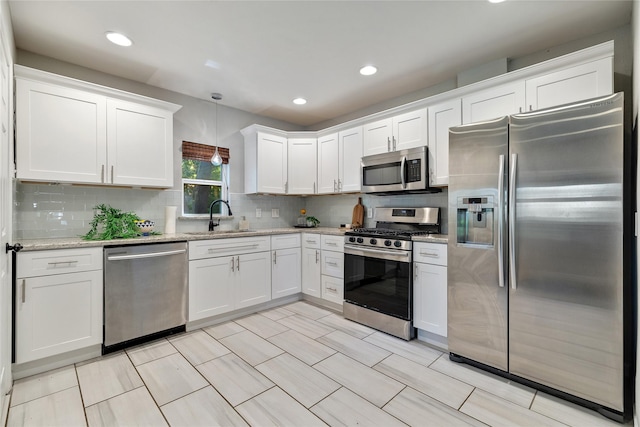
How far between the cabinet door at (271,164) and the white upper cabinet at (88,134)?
1.11 metres

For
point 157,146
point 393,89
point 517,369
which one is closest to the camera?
point 517,369

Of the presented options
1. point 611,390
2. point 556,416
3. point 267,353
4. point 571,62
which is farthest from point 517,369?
point 571,62

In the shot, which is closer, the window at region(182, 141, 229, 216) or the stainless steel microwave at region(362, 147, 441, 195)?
the stainless steel microwave at region(362, 147, 441, 195)

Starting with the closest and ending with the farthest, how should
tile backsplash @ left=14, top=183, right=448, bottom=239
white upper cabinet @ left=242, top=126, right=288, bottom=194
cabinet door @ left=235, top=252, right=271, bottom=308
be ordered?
tile backsplash @ left=14, top=183, right=448, bottom=239
cabinet door @ left=235, top=252, right=271, bottom=308
white upper cabinet @ left=242, top=126, right=288, bottom=194

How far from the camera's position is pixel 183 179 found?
3609mm

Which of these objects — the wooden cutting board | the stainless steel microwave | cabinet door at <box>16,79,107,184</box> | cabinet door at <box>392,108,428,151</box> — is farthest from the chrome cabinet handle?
cabinet door at <box>16,79,107,184</box>

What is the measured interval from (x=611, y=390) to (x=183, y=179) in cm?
411

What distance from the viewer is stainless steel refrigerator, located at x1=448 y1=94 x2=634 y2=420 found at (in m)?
1.73

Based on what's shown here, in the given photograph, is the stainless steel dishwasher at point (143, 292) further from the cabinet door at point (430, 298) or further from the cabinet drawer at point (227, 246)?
the cabinet door at point (430, 298)

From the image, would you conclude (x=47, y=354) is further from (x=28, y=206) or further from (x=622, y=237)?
(x=622, y=237)

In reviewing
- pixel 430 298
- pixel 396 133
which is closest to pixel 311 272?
pixel 430 298

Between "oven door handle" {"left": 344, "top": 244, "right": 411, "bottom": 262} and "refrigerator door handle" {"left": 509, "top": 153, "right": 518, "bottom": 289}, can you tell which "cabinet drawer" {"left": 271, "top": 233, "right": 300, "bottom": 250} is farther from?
"refrigerator door handle" {"left": 509, "top": 153, "right": 518, "bottom": 289}

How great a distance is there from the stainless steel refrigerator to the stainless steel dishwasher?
249 cm

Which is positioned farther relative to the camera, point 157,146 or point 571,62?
point 157,146
